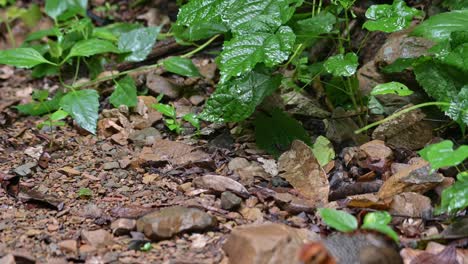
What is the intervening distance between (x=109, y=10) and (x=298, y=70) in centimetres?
153

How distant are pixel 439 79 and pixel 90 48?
1353 millimetres

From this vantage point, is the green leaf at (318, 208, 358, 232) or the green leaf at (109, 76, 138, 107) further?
the green leaf at (109, 76, 138, 107)

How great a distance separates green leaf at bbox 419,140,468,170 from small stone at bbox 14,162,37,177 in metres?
1.23

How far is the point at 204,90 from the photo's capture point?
2.51 meters

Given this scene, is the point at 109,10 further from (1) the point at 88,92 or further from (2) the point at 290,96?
(2) the point at 290,96

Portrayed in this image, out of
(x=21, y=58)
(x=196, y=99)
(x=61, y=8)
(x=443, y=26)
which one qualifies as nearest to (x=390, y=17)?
(x=443, y=26)

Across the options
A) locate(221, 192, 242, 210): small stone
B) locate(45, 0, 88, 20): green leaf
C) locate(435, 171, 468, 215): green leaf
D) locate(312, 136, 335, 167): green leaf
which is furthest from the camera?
locate(45, 0, 88, 20): green leaf

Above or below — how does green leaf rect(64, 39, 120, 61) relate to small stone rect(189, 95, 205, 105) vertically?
above

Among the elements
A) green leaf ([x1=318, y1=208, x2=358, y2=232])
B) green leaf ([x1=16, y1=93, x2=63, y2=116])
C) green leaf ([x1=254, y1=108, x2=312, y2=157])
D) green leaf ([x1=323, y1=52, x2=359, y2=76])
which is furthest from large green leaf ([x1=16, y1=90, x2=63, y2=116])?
green leaf ([x1=318, y1=208, x2=358, y2=232])

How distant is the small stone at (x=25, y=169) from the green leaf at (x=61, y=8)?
3.93 ft

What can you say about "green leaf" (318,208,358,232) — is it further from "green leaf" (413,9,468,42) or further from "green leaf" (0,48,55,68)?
"green leaf" (0,48,55,68)

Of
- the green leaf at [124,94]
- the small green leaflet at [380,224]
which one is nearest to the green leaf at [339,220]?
the small green leaflet at [380,224]

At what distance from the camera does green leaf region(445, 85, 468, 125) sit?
1786 millimetres

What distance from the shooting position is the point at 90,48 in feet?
7.94
